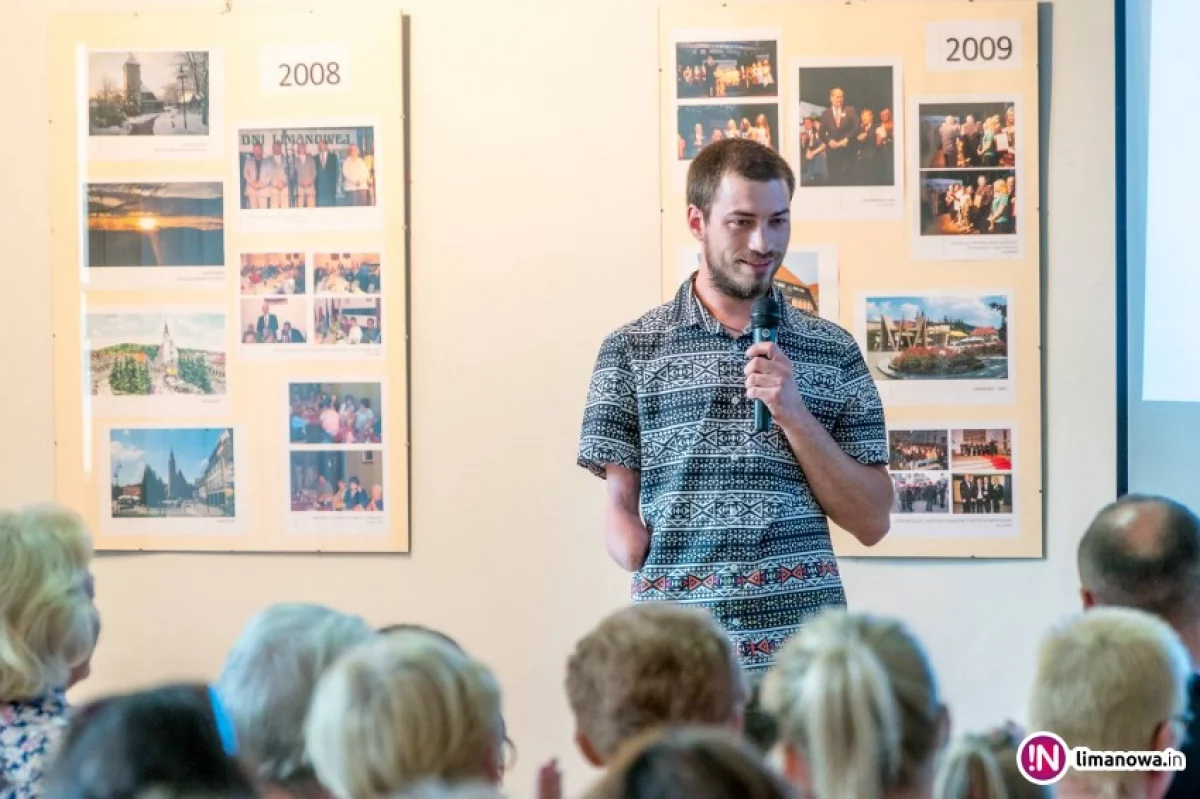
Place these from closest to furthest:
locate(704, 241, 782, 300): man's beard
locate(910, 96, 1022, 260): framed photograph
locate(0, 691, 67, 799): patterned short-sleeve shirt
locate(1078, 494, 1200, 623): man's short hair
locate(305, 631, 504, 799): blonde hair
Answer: locate(305, 631, 504, 799): blonde hair, locate(0, 691, 67, 799): patterned short-sleeve shirt, locate(1078, 494, 1200, 623): man's short hair, locate(704, 241, 782, 300): man's beard, locate(910, 96, 1022, 260): framed photograph

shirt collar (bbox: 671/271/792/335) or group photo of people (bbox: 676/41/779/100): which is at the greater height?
group photo of people (bbox: 676/41/779/100)

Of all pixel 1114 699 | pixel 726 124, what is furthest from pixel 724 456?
pixel 726 124

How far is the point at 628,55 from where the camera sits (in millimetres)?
3738

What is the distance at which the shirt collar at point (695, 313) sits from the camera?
2553 mm

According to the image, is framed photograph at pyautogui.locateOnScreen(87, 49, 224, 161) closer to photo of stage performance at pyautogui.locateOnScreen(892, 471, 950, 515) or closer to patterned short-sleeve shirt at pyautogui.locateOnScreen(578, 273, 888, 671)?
patterned short-sleeve shirt at pyautogui.locateOnScreen(578, 273, 888, 671)

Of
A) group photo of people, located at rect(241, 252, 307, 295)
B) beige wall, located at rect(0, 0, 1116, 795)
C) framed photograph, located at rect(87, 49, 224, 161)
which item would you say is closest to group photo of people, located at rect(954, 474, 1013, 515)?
beige wall, located at rect(0, 0, 1116, 795)

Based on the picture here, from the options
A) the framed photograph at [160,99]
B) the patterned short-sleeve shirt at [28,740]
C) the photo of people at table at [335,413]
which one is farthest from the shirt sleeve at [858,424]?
the framed photograph at [160,99]

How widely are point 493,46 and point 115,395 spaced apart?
148 cm

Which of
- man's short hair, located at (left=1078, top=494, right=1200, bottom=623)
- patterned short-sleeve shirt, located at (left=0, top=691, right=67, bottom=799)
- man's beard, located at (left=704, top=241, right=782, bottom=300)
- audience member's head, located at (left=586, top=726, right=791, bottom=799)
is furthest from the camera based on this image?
man's beard, located at (left=704, top=241, right=782, bottom=300)

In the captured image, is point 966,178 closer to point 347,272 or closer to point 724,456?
point 724,456

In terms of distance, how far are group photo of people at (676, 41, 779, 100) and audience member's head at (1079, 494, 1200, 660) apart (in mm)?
1778

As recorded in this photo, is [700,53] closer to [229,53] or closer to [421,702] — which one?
[229,53]

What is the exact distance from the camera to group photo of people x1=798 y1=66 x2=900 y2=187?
368cm

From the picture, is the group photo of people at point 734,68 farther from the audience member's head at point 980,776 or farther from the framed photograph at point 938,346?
the audience member's head at point 980,776
